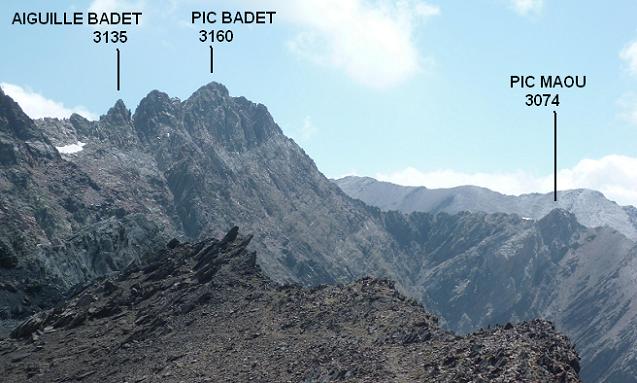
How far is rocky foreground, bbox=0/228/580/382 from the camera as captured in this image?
186 ft

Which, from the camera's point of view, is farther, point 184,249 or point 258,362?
point 184,249

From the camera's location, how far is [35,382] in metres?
79.1

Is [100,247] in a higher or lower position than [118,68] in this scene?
lower

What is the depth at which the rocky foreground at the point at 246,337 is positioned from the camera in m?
Answer: 56.8

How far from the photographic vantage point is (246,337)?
7600cm

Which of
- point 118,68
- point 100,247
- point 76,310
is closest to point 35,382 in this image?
point 76,310

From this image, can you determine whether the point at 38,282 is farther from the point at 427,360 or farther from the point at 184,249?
the point at 427,360

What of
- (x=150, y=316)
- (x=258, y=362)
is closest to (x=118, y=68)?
(x=150, y=316)

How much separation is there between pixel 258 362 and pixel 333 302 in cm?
1763

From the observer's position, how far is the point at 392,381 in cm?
5478

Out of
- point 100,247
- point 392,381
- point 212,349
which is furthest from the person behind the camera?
point 100,247

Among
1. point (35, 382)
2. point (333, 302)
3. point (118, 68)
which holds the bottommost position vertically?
point (35, 382)

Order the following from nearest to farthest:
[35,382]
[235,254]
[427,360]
Answer: [427,360], [35,382], [235,254]

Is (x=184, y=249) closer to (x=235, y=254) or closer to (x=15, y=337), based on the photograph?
(x=235, y=254)
